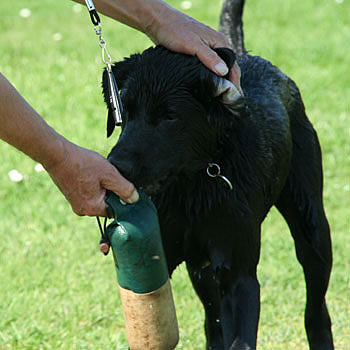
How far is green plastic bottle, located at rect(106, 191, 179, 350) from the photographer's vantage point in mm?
2469

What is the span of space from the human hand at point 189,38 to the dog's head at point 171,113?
0.04 m

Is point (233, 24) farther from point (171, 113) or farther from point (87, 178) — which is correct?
point (87, 178)

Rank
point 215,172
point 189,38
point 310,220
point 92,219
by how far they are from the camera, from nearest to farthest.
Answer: point 189,38 → point 215,172 → point 310,220 → point 92,219

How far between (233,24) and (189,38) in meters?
1.19

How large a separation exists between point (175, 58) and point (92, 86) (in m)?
5.16

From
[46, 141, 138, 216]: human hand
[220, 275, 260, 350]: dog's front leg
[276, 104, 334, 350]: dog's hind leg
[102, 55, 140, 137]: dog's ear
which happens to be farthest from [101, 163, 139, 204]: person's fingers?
[276, 104, 334, 350]: dog's hind leg

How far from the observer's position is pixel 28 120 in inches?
94.9

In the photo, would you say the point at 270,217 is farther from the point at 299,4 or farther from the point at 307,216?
the point at 299,4

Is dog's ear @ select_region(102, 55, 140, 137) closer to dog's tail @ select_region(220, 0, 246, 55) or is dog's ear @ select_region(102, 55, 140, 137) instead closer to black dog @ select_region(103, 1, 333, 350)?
black dog @ select_region(103, 1, 333, 350)

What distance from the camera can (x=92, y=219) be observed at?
5398 millimetres

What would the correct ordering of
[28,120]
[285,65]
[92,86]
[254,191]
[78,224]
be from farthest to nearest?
[285,65] < [92,86] < [78,224] < [254,191] < [28,120]

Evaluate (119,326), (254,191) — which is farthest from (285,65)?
(254,191)

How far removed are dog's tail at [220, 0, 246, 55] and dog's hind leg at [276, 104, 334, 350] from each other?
535mm

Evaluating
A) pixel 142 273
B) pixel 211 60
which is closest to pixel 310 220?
pixel 211 60
